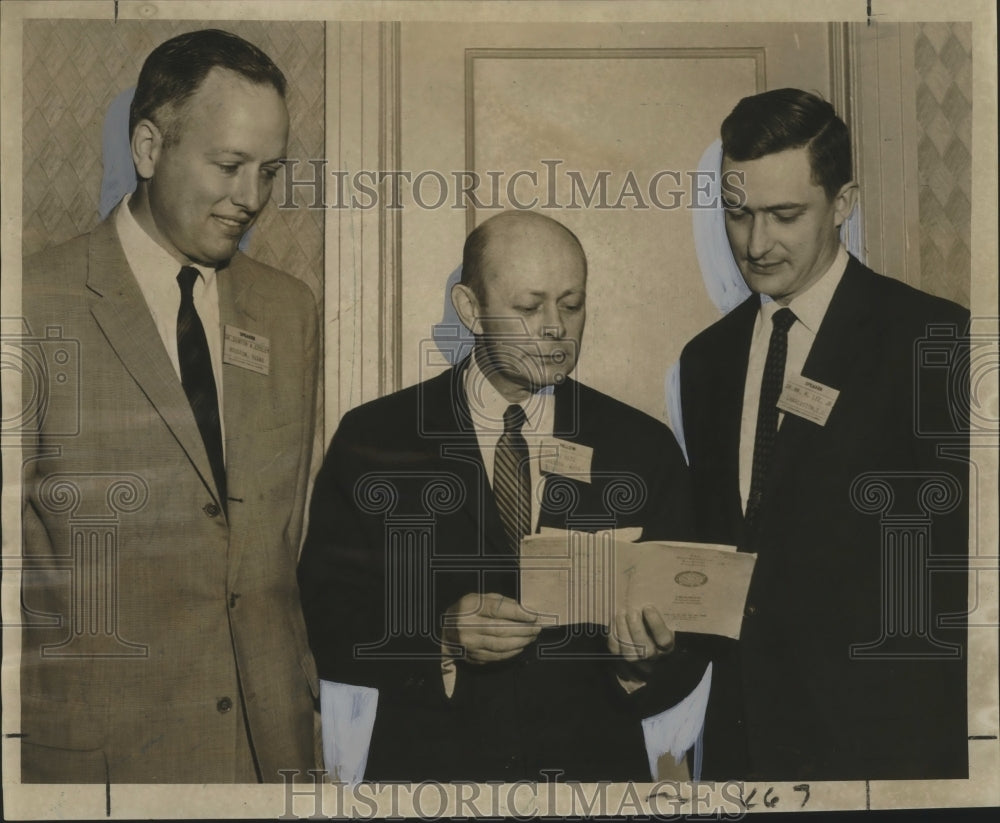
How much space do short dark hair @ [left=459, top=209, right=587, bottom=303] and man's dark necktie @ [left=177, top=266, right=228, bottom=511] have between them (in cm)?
77

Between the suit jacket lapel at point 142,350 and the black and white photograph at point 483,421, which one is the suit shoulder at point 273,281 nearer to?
the black and white photograph at point 483,421

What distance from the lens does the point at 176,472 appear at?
3229 millimetres

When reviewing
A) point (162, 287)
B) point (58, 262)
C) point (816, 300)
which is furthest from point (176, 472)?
point (816, 300)

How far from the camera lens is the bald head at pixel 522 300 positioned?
3.28m

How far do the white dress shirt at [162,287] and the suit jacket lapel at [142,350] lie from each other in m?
0.02

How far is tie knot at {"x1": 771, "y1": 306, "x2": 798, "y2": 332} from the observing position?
3.34 metres

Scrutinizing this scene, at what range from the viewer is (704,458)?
3318mm

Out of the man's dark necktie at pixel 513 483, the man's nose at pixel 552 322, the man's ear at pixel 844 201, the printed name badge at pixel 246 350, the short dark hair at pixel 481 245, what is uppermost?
the man's ear at pixel 844 201

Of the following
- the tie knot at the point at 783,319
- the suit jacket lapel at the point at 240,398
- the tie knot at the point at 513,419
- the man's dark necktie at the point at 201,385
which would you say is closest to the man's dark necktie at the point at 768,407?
the tie knot at the point at 783,319

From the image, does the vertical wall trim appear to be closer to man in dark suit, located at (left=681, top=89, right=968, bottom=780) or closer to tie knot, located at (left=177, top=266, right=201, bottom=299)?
tie knot, located at (left=177, top=266, right=201, bottom=299)

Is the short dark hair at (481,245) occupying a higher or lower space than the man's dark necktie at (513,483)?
higher

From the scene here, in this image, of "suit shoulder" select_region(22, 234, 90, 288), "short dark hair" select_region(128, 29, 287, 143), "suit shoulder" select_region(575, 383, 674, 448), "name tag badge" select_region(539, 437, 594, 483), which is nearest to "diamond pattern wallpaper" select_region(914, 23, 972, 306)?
"suit shoulder" select_region(575, 383, 674, 448)

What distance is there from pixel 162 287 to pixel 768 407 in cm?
179

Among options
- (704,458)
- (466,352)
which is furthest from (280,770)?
(704,458)
